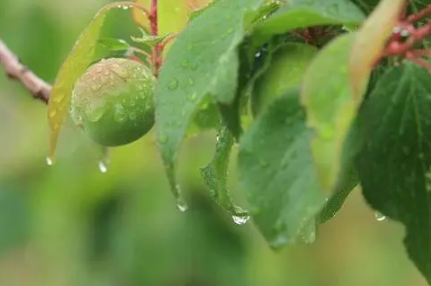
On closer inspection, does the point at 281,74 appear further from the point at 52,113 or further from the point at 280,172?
the point at 52,113

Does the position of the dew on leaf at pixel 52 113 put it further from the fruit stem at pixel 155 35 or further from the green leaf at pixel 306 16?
the green leaf at pixel 306 16

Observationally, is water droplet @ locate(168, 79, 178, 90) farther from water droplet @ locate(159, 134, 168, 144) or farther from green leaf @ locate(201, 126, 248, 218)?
green leaf @ locate(201, 126, 248, 218)

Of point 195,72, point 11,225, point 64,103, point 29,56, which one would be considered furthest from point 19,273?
point 195,72

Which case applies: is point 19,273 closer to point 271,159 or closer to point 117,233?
point 117,233

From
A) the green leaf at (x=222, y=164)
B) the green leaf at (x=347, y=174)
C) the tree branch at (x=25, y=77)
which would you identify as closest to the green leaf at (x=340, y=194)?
the green leaf at (x=347, y=174)

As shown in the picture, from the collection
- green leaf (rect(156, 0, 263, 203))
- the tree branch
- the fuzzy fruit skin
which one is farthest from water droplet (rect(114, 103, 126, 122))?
the tree branch

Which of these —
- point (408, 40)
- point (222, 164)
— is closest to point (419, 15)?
point (408, 40)
